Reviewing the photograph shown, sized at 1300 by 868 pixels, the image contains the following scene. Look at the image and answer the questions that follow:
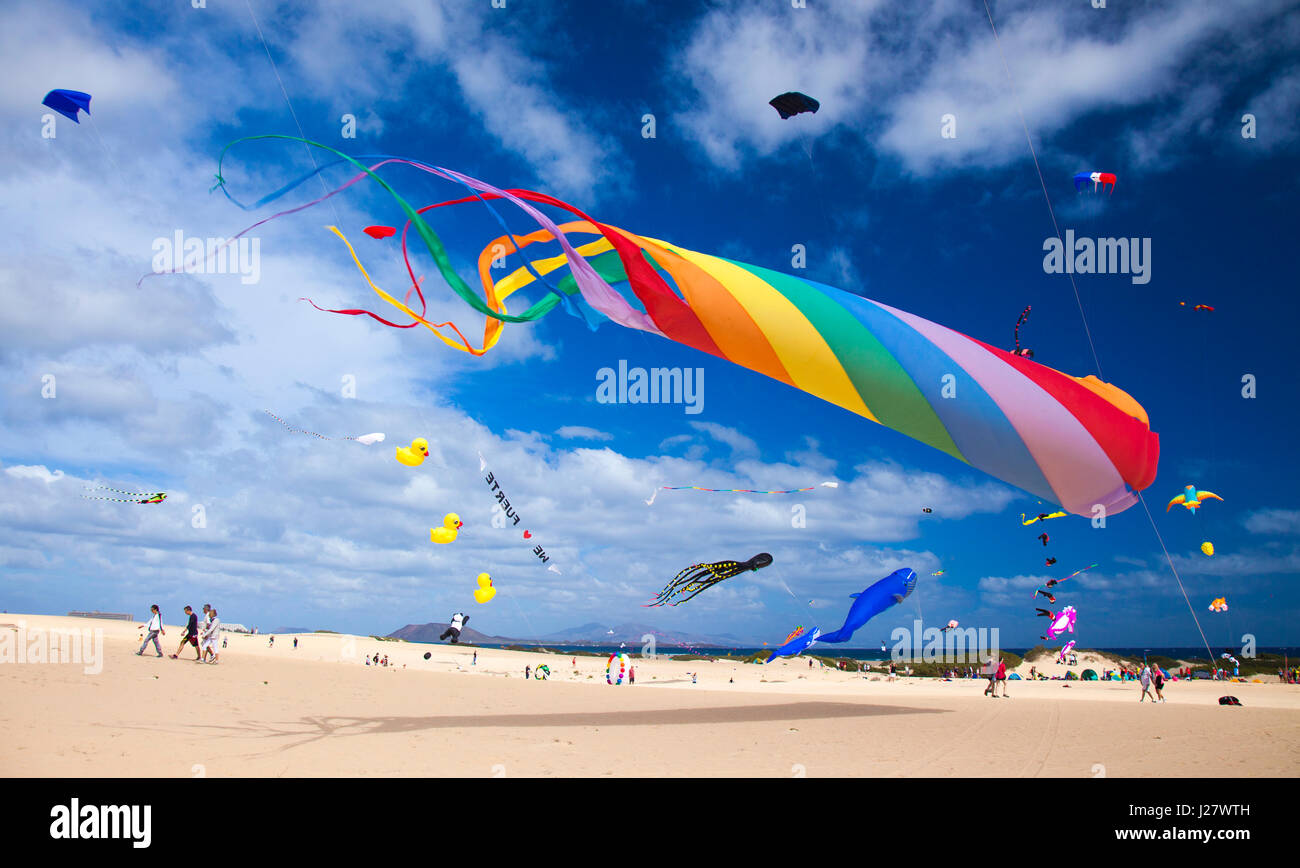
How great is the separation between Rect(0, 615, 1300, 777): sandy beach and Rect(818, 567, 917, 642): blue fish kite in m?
1.14

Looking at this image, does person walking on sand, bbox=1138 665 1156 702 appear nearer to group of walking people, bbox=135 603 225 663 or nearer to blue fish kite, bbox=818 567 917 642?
blue fish kite, bbox=818 567 917 642

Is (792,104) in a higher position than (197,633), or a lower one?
higher

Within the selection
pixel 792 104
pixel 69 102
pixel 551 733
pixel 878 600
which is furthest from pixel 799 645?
pixel 69 102

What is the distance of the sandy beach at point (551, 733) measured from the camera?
5.02m

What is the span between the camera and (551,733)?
22.5ft

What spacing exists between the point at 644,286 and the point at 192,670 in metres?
10.4

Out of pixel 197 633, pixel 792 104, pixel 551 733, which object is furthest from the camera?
pixel 197 633

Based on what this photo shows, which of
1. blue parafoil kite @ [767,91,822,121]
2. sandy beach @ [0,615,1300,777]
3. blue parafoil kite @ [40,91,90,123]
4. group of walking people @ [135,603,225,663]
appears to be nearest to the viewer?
sandy beach @ [0,615,1300,777]

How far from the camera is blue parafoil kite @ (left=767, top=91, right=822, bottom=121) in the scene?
915cm

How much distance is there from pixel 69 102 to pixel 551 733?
8236 millimetres

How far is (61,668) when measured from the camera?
9609mm

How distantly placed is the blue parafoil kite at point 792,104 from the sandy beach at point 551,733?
26.0ft

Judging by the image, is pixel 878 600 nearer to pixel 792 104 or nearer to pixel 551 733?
pixel 551 733

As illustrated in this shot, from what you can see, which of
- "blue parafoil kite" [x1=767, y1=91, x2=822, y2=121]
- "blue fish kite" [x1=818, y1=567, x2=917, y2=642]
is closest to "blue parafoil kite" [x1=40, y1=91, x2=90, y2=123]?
"blue parafoil kite" [x1=767, y1=91, x2=822, y2=121]
